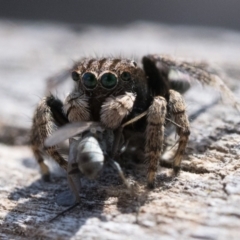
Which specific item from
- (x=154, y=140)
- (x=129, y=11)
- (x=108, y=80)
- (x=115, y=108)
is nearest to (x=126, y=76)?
(x=108, y=80)

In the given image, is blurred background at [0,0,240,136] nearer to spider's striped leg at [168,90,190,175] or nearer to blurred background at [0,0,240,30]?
blurred background at [0,0,240,30]

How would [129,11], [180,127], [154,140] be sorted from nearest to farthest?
[154,140]
[180,127]
[129,11]

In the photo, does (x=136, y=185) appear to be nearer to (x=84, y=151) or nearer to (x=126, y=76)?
(x=84, y=151)

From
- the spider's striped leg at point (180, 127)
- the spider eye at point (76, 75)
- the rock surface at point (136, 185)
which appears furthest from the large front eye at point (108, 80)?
the rock surface at point (136, 185)

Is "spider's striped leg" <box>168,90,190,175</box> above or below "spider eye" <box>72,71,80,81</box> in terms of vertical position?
below

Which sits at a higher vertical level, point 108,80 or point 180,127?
point 108,80

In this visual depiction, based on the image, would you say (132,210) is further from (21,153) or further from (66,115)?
(21,153)

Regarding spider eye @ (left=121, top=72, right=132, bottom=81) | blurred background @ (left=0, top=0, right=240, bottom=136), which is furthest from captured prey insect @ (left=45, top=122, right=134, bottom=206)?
blurred background @ (left=0, top=0, right=240, bottom=136)
